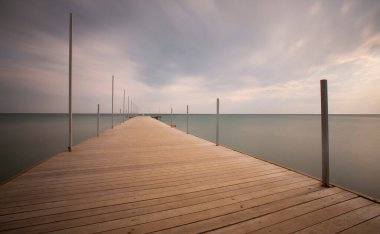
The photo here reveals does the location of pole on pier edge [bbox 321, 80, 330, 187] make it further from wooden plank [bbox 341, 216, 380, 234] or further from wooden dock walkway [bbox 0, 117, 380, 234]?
wooden plank [bbox 341, 216, 380, 234]

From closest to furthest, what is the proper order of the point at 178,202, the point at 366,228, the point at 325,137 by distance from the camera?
the point at 366,228 → the point at 178,202 → the point at 325,137

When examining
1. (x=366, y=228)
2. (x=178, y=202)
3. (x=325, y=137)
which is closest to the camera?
(x=366, y=228)

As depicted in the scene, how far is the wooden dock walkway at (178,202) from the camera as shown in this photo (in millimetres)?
1754

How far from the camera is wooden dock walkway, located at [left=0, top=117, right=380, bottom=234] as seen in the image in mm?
1754

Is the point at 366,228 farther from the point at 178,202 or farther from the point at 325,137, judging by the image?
the point at 178,202

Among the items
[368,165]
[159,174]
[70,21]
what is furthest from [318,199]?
[368,165]

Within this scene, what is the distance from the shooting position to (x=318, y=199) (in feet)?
7.50

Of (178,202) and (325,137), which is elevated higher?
(325,137)

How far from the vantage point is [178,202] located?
221 cm

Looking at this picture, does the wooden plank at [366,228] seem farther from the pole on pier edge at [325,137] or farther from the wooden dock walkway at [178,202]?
the pole on pier edge at [325,137]

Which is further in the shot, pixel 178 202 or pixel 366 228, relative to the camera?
pixel 178 202

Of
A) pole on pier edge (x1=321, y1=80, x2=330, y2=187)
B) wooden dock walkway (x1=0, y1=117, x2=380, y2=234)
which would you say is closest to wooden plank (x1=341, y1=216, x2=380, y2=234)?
wooden dock walkway (x1=0, y1=117, x2=380, y2=234)

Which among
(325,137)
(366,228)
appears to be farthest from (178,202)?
(325,137)

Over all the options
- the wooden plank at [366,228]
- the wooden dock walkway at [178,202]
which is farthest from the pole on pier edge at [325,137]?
the wooden plank at [366,228]
